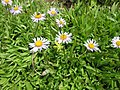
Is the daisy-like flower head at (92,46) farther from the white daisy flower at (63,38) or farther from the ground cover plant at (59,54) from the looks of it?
the white daisy flower at (63,38)

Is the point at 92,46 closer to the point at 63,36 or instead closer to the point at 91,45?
the point at 91,45

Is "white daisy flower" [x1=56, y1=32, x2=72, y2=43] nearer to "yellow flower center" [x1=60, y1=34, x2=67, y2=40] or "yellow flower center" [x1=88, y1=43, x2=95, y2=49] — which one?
"yellow flower center" [x1=60, y1=34, x2=67, y2=40]

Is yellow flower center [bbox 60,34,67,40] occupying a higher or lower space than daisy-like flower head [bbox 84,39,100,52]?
higher

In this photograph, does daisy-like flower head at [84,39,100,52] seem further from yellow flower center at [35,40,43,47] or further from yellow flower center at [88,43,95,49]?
yellow flower center at [35,40,43,47]

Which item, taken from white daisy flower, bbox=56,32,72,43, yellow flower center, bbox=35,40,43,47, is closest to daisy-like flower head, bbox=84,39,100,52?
white daisy flower, bbox=56,32,72,43

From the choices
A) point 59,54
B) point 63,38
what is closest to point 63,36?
point 63,38

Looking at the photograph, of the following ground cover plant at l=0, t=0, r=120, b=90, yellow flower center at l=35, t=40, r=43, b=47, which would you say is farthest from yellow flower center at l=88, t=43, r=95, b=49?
yellow flower center at l=35, t=40, r=43, b=47

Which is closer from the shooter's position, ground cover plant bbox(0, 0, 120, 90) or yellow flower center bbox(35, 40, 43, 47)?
yellow flower center bbox(35, 40, 43, 47)

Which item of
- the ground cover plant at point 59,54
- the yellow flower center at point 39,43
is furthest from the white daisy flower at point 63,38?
the yellow flower center at point 39,43

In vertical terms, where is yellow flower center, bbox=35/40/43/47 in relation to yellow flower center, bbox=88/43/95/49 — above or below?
below

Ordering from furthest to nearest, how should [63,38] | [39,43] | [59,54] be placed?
[59,54], [63,38], [39,43]
